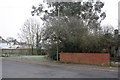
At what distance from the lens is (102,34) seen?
71.1ft

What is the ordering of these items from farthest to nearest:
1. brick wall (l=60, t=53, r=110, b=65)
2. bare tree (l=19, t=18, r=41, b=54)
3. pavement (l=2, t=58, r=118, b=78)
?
bare tree (l=19, t=18, r=41, b=54) → brick wall (l=60, t=53, r=110, b=65) → pavement (l=2, t=58, r=118, b=78)

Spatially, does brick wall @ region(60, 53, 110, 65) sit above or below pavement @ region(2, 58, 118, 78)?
above

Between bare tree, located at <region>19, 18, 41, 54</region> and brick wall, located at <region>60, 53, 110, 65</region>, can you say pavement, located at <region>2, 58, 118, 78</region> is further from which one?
bare tree, located at <region>19, 18, 41, 54</region>

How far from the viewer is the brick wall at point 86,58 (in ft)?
64.1

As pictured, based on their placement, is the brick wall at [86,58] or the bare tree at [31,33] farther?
the bare tree at [31,33]

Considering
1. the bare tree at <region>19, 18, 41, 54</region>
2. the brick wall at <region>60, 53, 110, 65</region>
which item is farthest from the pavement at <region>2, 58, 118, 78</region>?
the bare tree at <region>19, 18, 41, 54</region>

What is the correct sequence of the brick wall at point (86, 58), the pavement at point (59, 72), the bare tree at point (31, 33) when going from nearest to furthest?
the pavement at point (59, 72) → the brick wall at point (86, 58) → the bare tree at point (31, 33)

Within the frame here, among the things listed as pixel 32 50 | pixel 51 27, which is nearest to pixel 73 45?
pixel 51 27

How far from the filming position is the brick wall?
1954 centimetres

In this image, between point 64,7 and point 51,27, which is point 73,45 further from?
point 64,7

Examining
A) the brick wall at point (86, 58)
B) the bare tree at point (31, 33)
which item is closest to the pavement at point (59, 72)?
the brick wall at point (86, 58)

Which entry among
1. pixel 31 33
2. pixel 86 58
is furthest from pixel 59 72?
pixel 31 33

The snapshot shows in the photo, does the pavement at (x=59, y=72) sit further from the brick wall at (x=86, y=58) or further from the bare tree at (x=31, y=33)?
the bare tree at (x=31, y=33)

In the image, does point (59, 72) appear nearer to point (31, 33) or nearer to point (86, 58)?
point (86, 58)
